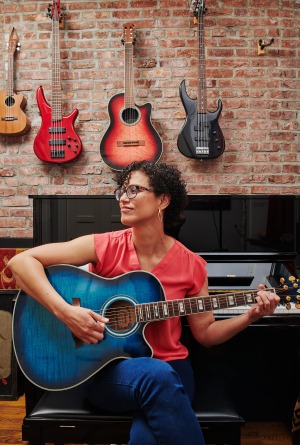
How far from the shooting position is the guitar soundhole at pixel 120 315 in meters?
1.49

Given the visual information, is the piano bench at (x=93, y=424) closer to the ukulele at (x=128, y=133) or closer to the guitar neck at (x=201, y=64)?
the ukulele at (x=128, y=133)

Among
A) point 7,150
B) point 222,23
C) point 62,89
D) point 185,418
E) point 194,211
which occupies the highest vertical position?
point 222,23

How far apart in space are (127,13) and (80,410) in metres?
2.60

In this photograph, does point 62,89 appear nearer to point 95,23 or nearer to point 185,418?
point 95,23

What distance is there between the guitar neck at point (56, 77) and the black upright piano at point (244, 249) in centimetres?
76

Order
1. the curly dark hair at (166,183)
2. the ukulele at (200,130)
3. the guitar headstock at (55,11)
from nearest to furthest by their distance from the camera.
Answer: the curly dark hair at (166,183) < the ukulele at (200,130) < the guitar headstock at (55,11)

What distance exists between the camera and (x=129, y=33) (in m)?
2.83

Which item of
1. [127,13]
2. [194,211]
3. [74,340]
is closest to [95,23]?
[127,13]

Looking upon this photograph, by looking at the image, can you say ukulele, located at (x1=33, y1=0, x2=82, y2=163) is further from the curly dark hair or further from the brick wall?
the curly dark hair

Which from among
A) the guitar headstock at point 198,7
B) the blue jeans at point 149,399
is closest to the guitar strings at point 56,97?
the guitar headstock at point 198,7

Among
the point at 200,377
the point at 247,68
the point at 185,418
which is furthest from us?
the point at 247,68

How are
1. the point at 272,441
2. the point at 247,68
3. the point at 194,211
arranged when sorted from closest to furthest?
the point at 272,441
the point at 194,211
the point at 247,68

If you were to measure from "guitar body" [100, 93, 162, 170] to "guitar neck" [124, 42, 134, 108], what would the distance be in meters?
0.03

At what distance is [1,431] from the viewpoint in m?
2.20
